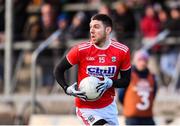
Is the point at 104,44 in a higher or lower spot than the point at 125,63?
higher

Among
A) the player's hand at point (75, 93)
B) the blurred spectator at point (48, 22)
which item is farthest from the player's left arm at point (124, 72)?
the blurred spectator at point (48, 22)

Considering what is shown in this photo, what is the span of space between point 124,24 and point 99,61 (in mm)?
6670

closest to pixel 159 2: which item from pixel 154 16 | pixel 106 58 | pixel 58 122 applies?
pixel 154 16

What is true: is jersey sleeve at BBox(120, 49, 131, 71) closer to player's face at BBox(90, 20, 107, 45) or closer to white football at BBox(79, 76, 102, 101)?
player's face at BBox(90, 20, 107, 45)

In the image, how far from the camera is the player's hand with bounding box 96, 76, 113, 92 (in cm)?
767

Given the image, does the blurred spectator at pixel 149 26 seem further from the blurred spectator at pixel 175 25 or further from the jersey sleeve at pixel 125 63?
the jersey sleeve at pixel 125 63

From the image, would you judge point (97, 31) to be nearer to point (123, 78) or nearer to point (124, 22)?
point (123, 78)

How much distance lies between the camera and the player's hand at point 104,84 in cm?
767

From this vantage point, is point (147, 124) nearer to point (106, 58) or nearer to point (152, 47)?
point (152, 47)

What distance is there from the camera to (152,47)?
13977mm

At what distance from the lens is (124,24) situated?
47.8 feet

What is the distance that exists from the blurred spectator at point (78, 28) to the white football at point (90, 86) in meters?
7.10

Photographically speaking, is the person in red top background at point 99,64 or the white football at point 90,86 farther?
the person in red top background at point 99,64

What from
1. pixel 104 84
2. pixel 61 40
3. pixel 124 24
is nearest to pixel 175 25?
pixel 124 24
